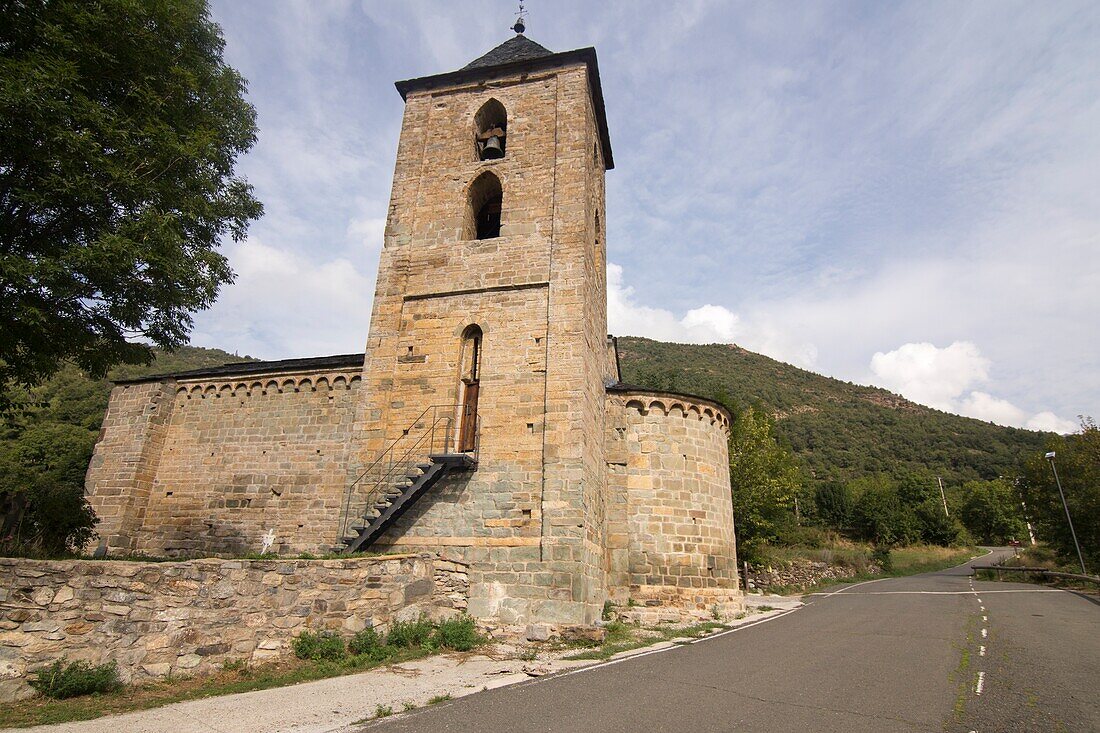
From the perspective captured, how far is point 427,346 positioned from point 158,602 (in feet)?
25.3

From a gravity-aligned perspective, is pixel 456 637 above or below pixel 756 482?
below

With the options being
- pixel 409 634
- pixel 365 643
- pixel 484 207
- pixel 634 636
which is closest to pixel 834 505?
pixel 634 636

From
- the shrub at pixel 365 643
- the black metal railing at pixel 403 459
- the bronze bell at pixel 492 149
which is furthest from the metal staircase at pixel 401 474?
the bronze bell at pixel 492 149

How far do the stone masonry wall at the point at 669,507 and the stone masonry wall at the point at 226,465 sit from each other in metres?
7.56

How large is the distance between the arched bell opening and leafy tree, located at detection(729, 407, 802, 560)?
16620 mm

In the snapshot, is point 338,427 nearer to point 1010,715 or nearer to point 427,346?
point 427,346

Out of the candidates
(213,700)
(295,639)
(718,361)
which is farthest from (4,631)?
(718,361)

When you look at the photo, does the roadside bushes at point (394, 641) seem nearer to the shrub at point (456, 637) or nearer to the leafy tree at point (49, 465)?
the shrub at point (456, 637)

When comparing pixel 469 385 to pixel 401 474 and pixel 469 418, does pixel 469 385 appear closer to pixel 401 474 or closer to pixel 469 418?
pixel 469 418

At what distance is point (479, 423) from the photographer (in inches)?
492

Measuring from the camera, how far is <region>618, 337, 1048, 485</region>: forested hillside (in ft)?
252

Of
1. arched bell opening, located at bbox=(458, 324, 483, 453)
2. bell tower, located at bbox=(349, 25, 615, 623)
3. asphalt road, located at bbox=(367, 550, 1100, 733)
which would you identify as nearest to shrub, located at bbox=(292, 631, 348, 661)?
asphalt road, located at bbox=(367, 550, 1100, 733)

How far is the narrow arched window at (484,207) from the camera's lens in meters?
15.3

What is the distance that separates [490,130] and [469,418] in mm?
8701
